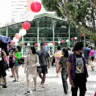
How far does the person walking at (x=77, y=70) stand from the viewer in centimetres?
806

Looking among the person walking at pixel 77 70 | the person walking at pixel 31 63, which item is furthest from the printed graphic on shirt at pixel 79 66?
the person walking at pixel 31 63

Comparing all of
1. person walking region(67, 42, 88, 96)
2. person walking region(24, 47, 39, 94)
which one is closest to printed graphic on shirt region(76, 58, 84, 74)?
person walking region(67, 42, 88, 96)

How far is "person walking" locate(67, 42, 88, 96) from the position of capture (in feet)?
26.5

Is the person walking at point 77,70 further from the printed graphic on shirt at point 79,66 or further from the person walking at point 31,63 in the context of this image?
the person walking at point 31,63

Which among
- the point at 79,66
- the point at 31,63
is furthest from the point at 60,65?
the point at 79,66

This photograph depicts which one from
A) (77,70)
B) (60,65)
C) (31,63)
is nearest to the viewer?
(77,70)

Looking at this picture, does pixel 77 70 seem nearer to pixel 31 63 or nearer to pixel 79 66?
→ pixel 79 66

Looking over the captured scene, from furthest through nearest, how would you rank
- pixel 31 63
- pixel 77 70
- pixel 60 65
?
pixel 31 63, pixel 60 65, pixel 77 70

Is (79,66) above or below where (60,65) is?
above

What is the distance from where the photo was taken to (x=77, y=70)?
813 centimetres

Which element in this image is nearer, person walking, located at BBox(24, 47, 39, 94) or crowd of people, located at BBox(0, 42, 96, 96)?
crowd of people, located at BBox(0, 42, 96, 96)

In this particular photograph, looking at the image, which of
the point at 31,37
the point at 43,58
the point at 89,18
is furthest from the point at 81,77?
the point at 31,37

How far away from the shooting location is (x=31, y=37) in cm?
4475

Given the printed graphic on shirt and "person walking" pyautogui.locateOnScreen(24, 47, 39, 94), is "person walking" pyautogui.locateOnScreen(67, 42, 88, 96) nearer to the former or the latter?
the printed graphic on shirt
